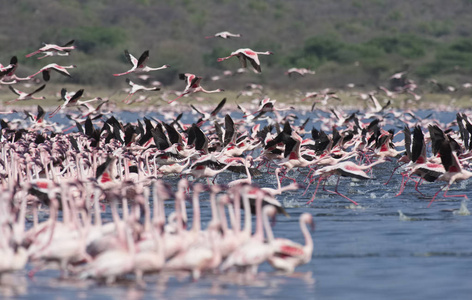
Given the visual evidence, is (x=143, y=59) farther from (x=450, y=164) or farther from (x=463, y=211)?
(x=463, y=211)

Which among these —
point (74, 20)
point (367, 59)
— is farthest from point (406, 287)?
point (74, 20)

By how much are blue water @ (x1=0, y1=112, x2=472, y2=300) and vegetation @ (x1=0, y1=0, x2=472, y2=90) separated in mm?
47522

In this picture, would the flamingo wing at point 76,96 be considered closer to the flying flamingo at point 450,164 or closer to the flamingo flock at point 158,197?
the flamingo flock at point 158,197

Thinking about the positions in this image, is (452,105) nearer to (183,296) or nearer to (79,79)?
(79,79)

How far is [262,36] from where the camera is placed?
98.4 m

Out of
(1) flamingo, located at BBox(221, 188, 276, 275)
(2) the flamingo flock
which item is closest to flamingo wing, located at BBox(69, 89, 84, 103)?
(2) the flamingo flock

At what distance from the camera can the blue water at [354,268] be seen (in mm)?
9859

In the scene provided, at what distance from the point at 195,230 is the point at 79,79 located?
6897cm

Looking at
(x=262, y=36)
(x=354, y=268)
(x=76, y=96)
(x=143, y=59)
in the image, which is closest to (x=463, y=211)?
(x=354, y=268)

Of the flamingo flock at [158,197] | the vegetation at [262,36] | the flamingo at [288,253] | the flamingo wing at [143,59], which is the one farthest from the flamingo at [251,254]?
the vegetation at [262,36]

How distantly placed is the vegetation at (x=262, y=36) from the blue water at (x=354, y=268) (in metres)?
47.5

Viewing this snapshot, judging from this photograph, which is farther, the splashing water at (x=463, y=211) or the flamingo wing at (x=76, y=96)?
the flamingo wing at (x=76, y=96)

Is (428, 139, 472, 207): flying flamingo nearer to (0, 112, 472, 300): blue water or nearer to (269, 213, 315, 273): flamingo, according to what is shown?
(0, 112, 472, 300): blue water

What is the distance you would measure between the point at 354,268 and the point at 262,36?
3465 inches
